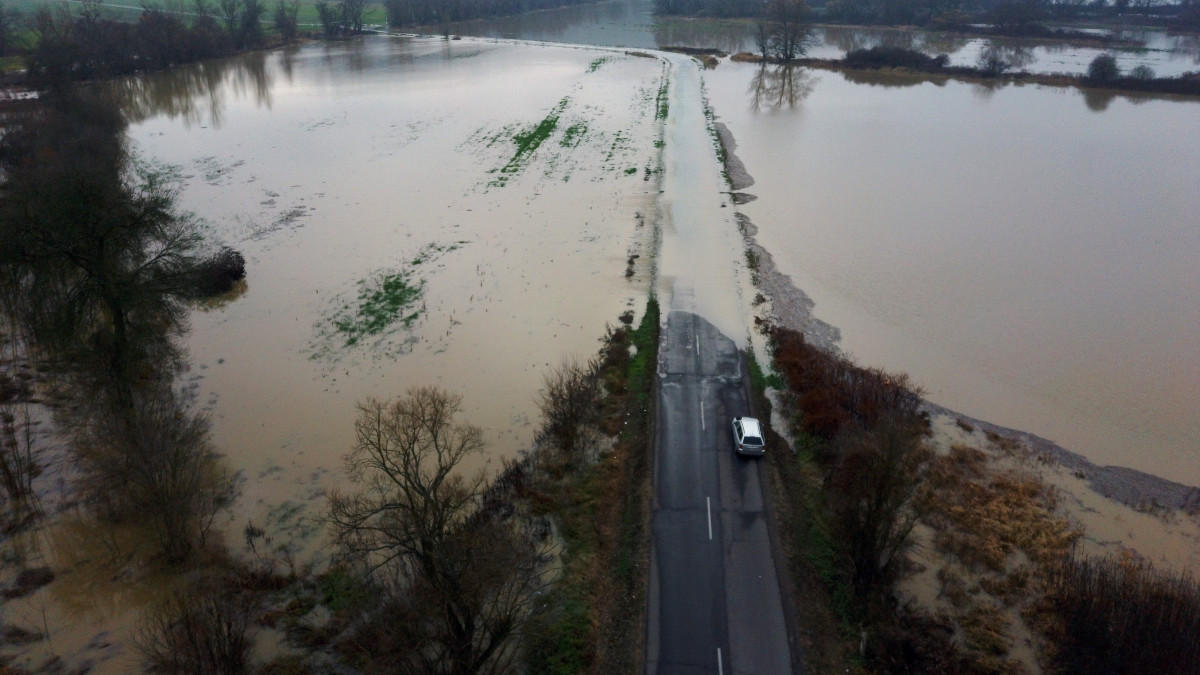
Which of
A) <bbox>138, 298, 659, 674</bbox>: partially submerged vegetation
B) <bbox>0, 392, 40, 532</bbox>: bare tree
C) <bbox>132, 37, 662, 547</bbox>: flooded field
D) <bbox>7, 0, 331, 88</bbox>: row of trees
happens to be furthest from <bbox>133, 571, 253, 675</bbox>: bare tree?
<bbox>7, 0, 331, 88</bbox>: row of trees

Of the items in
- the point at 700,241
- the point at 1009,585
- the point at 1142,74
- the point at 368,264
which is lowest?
the point at 1009,585

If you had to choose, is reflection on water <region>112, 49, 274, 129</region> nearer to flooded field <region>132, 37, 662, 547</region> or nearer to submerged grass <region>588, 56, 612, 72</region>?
flooded field <region>132, 37, 662, 547</region>

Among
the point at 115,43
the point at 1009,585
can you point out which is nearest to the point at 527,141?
the point at 1009,585

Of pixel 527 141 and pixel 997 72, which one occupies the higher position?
pixel 997 72

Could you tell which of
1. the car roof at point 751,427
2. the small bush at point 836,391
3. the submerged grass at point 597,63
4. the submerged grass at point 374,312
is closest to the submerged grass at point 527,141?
the submerged grass at point 374,312

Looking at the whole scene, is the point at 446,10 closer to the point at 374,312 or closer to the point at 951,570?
the point at 374,312

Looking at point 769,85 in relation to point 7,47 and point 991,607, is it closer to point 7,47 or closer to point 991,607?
point 991,607
